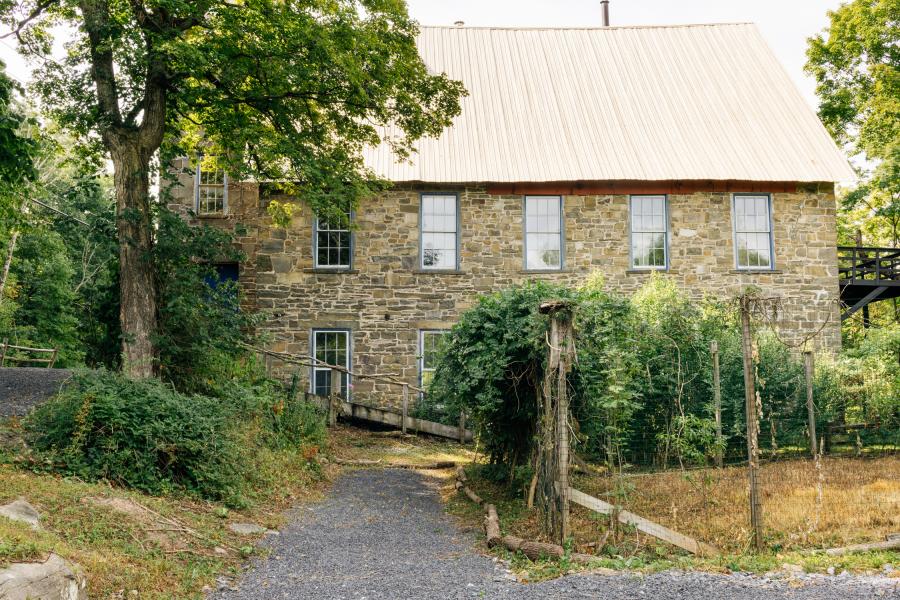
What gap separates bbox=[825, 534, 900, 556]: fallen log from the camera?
7.36 m

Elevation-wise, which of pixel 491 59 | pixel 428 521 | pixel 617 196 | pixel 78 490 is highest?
pixel 491 59

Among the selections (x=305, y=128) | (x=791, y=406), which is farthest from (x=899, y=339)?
(x=305, y=128)

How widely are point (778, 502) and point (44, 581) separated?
26.4 feet

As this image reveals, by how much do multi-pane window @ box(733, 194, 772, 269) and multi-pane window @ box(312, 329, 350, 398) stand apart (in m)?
9.33

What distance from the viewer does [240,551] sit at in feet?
25.3

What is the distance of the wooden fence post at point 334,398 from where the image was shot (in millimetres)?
15930

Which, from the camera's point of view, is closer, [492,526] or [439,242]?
[492,526]

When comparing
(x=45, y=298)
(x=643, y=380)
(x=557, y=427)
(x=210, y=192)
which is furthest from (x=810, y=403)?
(x=45, y=298)

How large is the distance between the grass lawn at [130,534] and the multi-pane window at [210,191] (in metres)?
10.00

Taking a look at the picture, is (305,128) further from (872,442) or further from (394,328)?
(872,442)

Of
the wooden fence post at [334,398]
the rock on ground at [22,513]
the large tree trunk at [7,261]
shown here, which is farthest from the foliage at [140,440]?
the large tree trunk at [7,261]

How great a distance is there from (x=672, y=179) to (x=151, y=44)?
11377 millimetres

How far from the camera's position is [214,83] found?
12484 millimetres

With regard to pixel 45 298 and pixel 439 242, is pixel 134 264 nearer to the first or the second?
pixel 439 242
